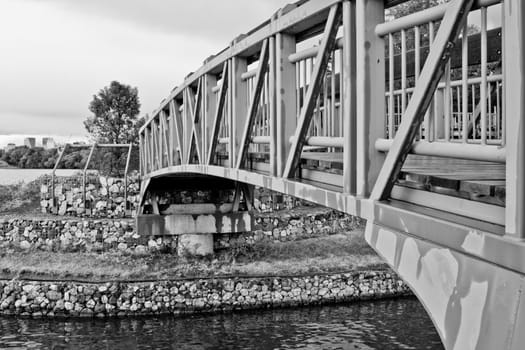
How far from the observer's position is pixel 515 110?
269 cm

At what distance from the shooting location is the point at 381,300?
2030 centimetres

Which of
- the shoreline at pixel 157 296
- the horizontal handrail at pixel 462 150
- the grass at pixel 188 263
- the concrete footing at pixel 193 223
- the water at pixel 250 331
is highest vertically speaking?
the horizontal handrail at pixel 462 150

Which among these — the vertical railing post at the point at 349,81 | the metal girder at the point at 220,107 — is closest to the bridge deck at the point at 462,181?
the vertical railing post at the point at 349,81

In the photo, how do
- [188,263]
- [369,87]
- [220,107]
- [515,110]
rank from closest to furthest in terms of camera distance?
[515,110] → [369,87] → [220,107] → [188,263]

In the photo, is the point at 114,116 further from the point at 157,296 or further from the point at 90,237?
the point at 157,296

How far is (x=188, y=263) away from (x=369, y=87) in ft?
55.4

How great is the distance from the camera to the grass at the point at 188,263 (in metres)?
20.0

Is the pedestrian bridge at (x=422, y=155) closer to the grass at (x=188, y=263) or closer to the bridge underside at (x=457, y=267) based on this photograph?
the bridge underside at (x=457, y=267)

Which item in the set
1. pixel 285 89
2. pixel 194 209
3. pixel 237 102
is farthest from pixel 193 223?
pixel 285 89

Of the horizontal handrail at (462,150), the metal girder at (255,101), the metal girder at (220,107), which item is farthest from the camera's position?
the metal girder at (220,107)

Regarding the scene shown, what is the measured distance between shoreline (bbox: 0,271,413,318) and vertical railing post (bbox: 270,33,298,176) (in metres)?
13.0

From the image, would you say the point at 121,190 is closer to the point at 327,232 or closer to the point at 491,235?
the point at 327,232

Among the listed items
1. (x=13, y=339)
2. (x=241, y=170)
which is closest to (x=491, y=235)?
(x=241, y=170)

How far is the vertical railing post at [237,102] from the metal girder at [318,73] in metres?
2.96
